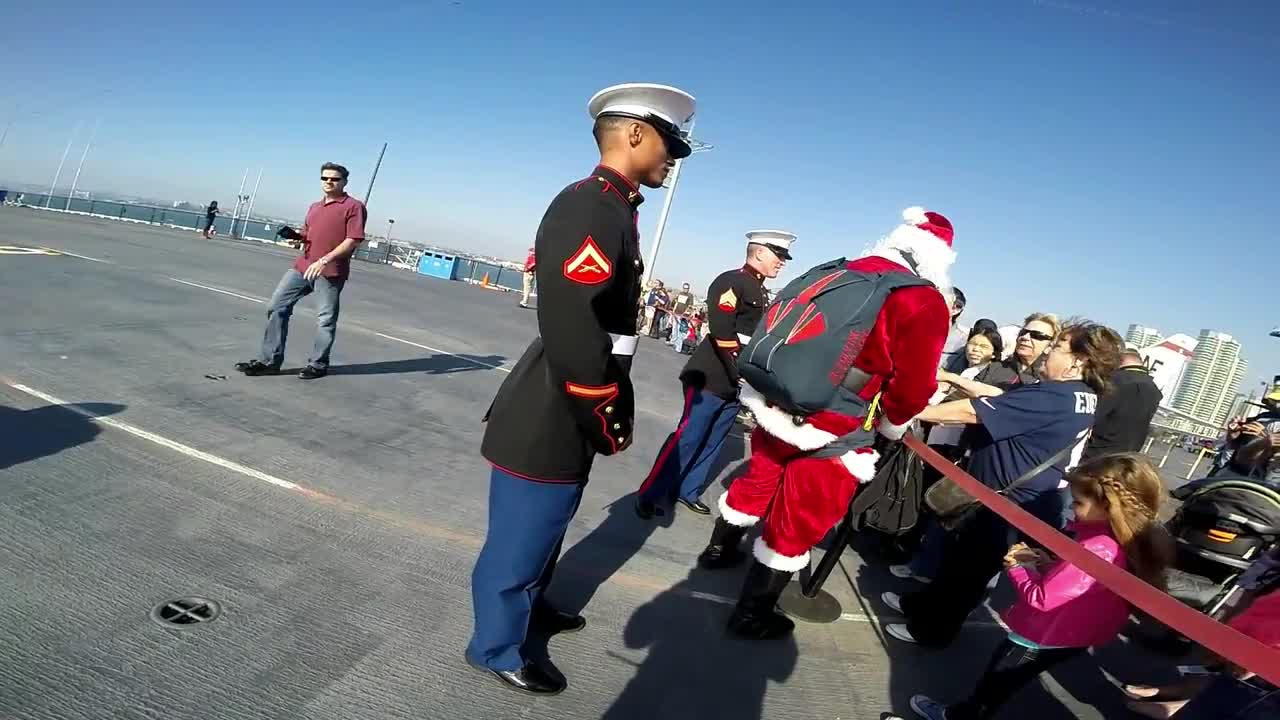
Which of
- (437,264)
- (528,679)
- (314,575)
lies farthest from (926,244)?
(437,264)

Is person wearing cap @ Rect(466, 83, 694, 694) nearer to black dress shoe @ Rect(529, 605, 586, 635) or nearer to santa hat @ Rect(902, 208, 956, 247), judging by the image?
black dress shoe @ Rect(529, 605, 586, 635)

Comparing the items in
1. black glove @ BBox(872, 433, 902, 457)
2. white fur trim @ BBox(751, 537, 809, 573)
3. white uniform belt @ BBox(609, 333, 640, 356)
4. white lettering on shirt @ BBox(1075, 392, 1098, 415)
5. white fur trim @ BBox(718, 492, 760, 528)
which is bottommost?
white fur trim @ BBox(751, 537, 809, 573)

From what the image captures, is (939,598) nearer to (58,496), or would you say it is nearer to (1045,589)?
(1045,589)

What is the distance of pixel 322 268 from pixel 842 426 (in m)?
4.19

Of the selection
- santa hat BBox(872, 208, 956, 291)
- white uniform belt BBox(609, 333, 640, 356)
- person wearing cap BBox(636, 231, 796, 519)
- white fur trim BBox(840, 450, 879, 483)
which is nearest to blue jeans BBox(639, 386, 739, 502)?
person wearing cap BBox(636, 231, 796, 519)

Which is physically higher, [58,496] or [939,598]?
[939,598]

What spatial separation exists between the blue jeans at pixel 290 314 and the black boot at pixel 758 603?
380 cm

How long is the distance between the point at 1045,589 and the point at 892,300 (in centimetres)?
122

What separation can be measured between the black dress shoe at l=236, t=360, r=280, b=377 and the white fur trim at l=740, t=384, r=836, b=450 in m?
3.83

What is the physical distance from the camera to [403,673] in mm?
1919

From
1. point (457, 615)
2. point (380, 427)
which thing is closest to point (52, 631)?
point (457, 615)

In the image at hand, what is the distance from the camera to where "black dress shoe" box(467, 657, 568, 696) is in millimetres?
1988

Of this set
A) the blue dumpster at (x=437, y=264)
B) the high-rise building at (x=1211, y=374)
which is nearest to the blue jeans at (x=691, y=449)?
the blue dumpster at (x=437, y=264)

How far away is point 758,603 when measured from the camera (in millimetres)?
2662
